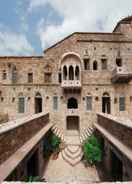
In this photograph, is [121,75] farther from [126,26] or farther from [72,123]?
[72,123]

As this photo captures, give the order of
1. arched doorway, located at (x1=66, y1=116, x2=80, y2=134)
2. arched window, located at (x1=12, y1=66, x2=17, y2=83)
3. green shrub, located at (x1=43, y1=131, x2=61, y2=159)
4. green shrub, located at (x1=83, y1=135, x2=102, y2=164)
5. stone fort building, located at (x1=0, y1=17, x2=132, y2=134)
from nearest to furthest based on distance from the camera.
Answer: green shrub, located at (x1=83, y1=135, x2=102, y2=164) < green shrub, located at (x1=43, y1=131, x2=61, y2=159) < stone fort building, located at (x1=0, y1=17, x2=132, y2=134) < arched window, located at (x1=12, y1=66, x2=17, y2=83) < arched doorway, located at (x1=66, y1=116, x2=80, y2=134)

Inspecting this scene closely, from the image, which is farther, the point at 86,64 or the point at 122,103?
the point at 86,64

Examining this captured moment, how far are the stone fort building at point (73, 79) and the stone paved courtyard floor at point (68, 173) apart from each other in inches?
280

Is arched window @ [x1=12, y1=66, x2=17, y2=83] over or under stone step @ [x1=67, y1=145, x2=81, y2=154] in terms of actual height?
over

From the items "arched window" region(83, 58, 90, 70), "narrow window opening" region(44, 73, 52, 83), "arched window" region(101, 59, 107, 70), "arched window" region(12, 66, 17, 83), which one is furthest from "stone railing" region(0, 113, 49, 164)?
"arched window" region(101, 59, 107, 70)

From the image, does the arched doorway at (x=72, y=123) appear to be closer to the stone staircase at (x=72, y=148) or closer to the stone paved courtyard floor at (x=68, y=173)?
the stone staircase at (x=72, y=148)

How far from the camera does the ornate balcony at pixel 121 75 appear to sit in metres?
21.8

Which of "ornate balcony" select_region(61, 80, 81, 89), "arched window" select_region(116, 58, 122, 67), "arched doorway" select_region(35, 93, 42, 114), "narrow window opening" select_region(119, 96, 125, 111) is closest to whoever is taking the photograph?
"ornate balcony" select_region(61, 80, 81, 89)

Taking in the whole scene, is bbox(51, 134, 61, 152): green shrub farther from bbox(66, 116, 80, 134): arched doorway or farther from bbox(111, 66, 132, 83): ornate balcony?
bbox(111, 66, 132, 83): ornate balcony

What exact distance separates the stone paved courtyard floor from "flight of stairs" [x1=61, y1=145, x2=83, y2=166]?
14.2 inches

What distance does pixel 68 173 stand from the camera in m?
14.3

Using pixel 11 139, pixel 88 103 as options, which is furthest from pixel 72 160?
pixel 11 139

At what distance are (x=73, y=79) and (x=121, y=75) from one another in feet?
19.0

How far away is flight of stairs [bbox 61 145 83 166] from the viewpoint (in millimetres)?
16109
